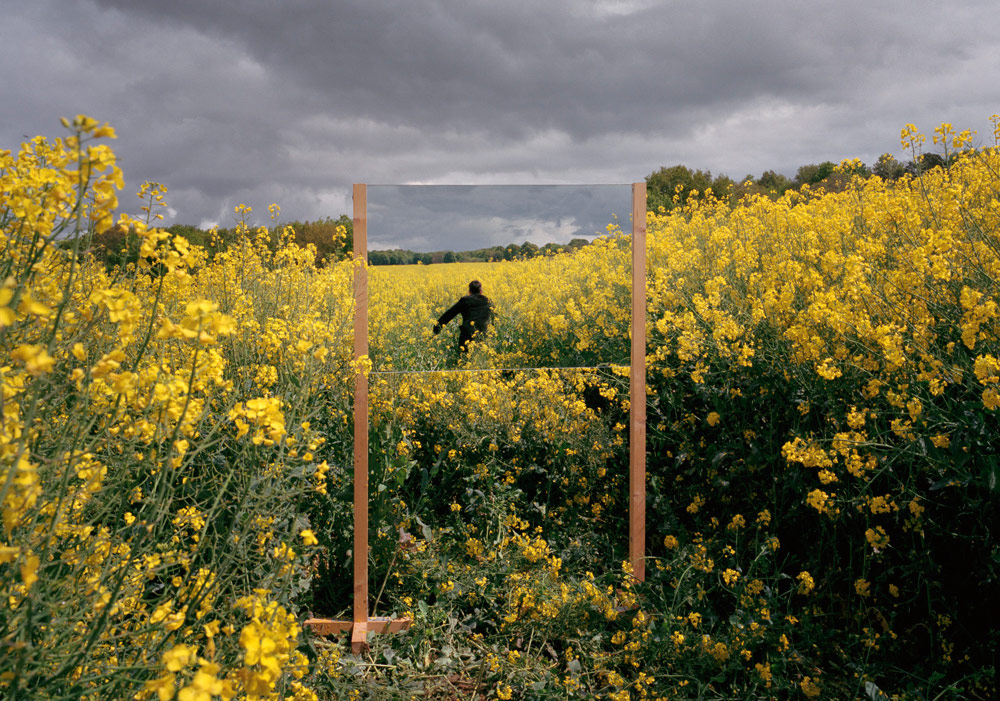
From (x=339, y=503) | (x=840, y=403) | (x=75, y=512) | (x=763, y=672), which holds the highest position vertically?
(x=840, y=403)

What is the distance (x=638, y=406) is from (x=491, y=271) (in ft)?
3.49

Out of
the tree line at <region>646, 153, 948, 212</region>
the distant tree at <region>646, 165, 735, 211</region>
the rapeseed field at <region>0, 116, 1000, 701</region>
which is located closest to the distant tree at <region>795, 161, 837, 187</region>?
the tree line at <region>646, 153, 948, 212</region>

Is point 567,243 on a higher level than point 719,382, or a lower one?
higher

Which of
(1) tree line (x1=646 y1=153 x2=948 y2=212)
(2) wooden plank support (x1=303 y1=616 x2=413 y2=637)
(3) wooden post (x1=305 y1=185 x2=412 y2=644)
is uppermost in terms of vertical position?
(1) tree line (x1=646 y1=153 x2=948 y2=212)

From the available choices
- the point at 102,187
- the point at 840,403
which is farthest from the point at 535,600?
the point at 102,187

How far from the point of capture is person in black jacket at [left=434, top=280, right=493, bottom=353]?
356 cm

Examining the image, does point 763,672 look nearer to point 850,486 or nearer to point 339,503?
point 850,486

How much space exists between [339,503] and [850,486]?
2577 mm

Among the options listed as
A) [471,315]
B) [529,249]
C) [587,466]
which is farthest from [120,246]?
[587,466]

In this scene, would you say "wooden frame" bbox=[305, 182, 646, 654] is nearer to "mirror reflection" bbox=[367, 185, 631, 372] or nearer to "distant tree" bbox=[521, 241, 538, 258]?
"mirror reflection" bbox=[367, 185, 631, 372]

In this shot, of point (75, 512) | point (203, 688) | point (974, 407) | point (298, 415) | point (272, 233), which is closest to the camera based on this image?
point (203, 688)

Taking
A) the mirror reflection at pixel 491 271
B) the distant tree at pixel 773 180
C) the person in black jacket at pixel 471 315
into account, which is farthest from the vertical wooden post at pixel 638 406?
the distant tree at pixel 773 180

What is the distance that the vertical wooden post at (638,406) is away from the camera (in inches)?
134

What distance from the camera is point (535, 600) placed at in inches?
123
